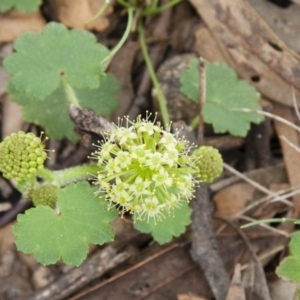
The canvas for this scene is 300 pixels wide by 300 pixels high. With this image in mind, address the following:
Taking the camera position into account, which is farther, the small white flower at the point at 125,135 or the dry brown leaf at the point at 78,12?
the dry brown leaf at the point at 78,12

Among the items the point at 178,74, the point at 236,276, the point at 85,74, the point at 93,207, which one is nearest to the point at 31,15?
the point at 85,74

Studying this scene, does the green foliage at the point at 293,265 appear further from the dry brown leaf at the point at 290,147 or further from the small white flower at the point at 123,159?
the small white flower at the point at 123,159

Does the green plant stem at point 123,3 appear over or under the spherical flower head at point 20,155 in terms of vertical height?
over

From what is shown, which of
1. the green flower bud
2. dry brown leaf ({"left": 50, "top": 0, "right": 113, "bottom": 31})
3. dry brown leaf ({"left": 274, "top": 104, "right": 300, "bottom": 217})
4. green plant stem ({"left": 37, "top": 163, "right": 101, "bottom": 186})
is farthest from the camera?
dry brown leaf ({"left": 50, "top": 0, "right": 113, "bottom": 31})

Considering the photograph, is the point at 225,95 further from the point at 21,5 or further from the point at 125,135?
the point at 21,5

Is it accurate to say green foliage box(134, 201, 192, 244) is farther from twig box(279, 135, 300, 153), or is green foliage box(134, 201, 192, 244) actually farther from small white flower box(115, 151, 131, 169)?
twig box(279, 135, 300, 153)

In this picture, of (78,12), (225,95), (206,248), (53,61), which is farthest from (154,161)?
(78,12)

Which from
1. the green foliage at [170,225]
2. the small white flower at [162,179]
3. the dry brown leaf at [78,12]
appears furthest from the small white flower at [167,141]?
the dry brown leaf at [78,12]

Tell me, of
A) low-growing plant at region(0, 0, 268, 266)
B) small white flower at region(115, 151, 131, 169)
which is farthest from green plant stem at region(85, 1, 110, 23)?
small white flower at region(115, 151, 131, 169)
